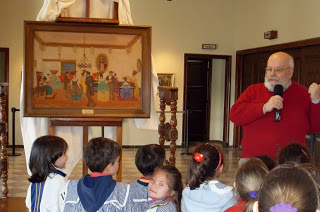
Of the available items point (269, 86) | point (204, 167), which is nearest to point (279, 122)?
point (269, 86)

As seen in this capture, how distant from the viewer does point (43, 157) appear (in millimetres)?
2812

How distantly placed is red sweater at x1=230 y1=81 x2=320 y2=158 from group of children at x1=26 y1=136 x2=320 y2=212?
665 millimetres

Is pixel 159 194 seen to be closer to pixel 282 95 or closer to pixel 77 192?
pixel 77 192

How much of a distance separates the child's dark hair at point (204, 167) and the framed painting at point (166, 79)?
7.71m

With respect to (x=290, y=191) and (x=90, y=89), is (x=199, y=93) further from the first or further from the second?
(x=290, y=191)

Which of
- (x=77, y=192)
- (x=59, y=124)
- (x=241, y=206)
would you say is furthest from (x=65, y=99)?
(x=241, y=206)

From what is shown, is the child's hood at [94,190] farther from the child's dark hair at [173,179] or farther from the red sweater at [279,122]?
the red sweater at [279,122]

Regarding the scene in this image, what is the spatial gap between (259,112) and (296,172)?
187 cm

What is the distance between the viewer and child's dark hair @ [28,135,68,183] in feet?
9.15

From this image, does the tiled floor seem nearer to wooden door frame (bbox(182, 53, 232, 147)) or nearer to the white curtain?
wooden door frame (bbox(182, 53, 232, 147))

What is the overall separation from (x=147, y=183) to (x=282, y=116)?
4.10 feet

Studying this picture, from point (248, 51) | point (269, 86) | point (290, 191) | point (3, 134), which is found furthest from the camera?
point (248, 51)

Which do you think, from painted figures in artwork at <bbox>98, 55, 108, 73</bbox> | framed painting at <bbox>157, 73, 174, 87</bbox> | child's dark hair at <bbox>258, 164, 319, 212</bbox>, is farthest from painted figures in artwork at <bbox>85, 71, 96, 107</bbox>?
framed painting at <bbox>157, 73, 174, 87</bbox>

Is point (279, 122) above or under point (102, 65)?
under
